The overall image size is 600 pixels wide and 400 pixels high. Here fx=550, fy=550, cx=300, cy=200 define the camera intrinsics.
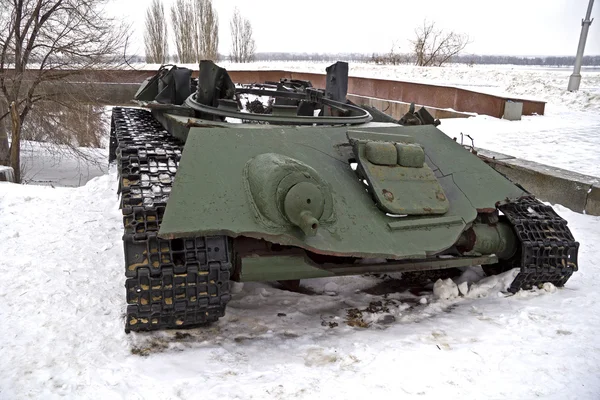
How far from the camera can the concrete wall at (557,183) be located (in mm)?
6488

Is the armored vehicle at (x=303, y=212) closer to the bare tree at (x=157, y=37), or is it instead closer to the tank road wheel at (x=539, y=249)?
the tank road wheel at (x=539, y=249)

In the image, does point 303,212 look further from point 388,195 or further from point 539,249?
point 539,249

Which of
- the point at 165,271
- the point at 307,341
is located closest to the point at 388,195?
the point at 307,341

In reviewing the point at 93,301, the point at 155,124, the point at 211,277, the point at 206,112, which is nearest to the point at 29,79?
the point at 155,124

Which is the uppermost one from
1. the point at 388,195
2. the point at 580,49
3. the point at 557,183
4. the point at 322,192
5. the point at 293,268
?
the point at 580,49

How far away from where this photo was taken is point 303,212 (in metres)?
3.12

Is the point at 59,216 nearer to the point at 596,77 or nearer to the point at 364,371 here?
the point at 364,371

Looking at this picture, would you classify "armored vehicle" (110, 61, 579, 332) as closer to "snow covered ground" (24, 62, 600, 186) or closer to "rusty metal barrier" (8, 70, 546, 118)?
"snow covered ground" (24, 62, 600, 186)

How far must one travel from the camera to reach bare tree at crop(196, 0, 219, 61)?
85.8 ft

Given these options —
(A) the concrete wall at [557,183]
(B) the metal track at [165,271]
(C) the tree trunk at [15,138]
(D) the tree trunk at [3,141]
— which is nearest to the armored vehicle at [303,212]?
(B) the metal track at [165,271]

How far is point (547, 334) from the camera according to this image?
3525 mm

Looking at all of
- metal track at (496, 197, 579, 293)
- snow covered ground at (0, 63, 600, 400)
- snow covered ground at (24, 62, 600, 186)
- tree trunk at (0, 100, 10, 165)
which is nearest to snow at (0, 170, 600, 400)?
snow covered ground at (0, 63, 600, 400)

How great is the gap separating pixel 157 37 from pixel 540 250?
82.6 ft

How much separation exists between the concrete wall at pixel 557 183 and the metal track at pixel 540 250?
194cm
